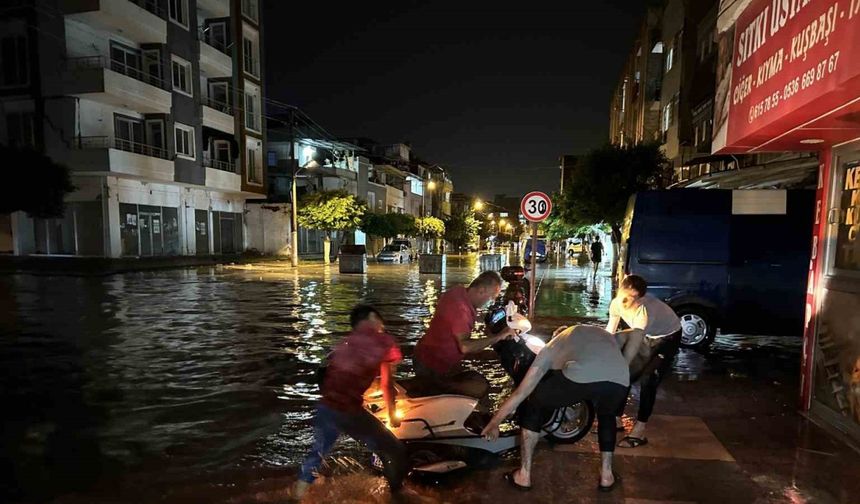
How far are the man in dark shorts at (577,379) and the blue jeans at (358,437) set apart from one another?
84 centimetres

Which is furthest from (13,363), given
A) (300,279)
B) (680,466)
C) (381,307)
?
(300,279)

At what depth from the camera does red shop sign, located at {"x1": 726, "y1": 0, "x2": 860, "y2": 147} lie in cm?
328

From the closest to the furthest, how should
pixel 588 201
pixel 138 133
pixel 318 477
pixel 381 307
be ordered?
pixel 318 477 < pixel 381 307 < pixel 588 201 < pixel 138 133

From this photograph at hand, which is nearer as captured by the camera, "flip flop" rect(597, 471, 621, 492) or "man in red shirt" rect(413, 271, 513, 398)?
"flip flop" rect(597, 471, 621, 492)

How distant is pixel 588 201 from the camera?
20.0 metres

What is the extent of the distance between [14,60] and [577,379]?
107 feet

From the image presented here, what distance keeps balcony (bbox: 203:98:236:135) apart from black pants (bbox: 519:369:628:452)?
34.2 metres

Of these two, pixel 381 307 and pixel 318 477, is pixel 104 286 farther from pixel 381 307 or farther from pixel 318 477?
pixel 318 477

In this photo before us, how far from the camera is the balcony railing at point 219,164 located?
111ft

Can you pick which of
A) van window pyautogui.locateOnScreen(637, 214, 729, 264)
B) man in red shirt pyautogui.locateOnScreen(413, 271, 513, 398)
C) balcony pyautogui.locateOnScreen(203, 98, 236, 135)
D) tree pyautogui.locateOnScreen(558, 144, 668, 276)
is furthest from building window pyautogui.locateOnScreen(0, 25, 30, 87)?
man in red shirt pyautogui.locateOnScreen(413, 271, 513, 398)

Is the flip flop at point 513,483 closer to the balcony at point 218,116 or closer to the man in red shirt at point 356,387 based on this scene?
the man in red shirt at point 356,387

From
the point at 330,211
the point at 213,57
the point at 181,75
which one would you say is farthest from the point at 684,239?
the point at 213,57

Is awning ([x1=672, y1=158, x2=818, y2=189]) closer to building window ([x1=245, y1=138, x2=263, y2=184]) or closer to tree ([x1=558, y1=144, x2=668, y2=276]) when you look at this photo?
tree ([x1=558, y1=144, x2=668, y2=276])

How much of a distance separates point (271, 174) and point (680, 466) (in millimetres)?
42642
